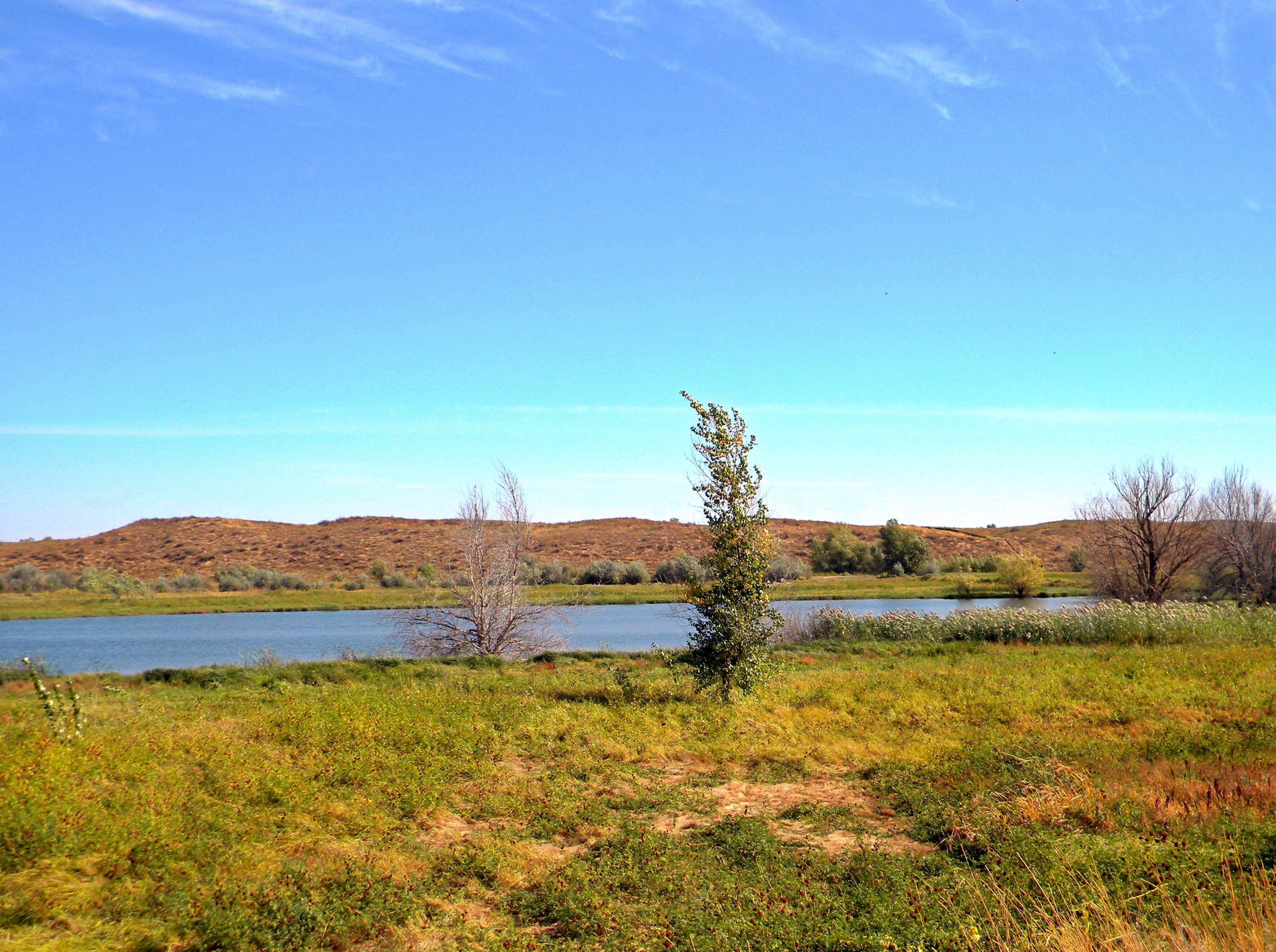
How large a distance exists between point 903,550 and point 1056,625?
156ft

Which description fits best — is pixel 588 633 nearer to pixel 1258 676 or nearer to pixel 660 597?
pixel 660 597

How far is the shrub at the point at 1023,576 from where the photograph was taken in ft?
188

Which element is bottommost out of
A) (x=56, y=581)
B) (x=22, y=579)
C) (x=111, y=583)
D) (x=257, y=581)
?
(x=257, y=581)

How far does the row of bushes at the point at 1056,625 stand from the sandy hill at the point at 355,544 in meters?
40.2

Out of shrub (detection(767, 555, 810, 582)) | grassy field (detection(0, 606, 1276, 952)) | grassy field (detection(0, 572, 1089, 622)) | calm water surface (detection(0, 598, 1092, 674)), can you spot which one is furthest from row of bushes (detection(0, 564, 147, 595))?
grassy field (detection(0, 606, 1276, 952))

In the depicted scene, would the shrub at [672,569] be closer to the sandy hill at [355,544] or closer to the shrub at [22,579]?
the sandy hill at [355,544]

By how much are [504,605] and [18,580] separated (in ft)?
179

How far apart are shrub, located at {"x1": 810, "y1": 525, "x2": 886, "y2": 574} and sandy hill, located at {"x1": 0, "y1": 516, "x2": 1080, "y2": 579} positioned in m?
4.86

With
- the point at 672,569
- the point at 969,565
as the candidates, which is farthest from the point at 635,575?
the point at 969,565

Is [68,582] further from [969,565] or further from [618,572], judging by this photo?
[969,565]

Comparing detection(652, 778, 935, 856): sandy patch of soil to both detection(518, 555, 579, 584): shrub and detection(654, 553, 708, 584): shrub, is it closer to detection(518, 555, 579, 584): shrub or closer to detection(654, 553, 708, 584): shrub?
detection(518, 555, 579, 584): shrub

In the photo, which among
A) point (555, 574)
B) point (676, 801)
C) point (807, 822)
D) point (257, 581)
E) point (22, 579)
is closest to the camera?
point (807, 822)

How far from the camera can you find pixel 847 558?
7675 cm

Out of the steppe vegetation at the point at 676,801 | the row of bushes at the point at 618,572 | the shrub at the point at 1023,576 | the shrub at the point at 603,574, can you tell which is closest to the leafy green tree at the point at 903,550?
the row of bushes at the point at 618,572
